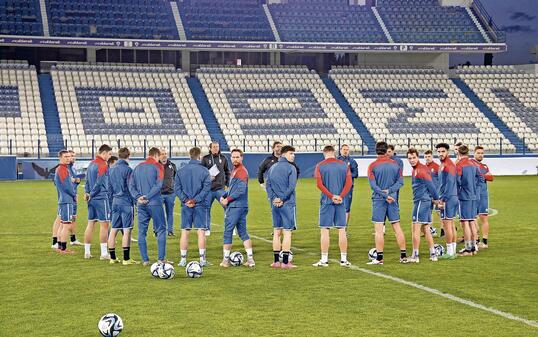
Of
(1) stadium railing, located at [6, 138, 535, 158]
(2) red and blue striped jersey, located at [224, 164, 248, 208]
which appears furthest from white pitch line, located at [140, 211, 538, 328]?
(1) stadium railing, located at [6, 138, 535, 158]

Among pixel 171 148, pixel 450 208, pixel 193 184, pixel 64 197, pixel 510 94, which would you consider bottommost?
pixel 171 148

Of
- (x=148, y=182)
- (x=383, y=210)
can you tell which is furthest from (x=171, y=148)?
(x=383, y=210)

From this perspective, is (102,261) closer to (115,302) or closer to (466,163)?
(115,302)

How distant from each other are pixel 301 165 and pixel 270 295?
33465 mm

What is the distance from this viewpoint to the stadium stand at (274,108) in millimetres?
50781

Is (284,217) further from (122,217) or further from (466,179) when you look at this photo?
(466,179)

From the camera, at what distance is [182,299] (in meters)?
12.6

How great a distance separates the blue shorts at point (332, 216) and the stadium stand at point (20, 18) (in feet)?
136

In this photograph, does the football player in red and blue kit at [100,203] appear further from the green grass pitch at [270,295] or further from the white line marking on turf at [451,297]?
the white line marking on turf at [451,297]

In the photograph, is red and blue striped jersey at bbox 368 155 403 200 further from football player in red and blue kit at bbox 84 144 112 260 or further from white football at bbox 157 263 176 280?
football player in red and blue kit at bbox 84 144 112 260

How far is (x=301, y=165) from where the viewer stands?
46.3 metres

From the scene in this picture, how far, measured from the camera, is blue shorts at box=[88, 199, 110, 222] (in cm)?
1694

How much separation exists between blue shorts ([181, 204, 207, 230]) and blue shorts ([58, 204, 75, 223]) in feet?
10.9

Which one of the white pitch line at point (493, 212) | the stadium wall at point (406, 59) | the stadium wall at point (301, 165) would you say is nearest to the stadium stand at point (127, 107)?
the stadium wall at point (301, 165)
